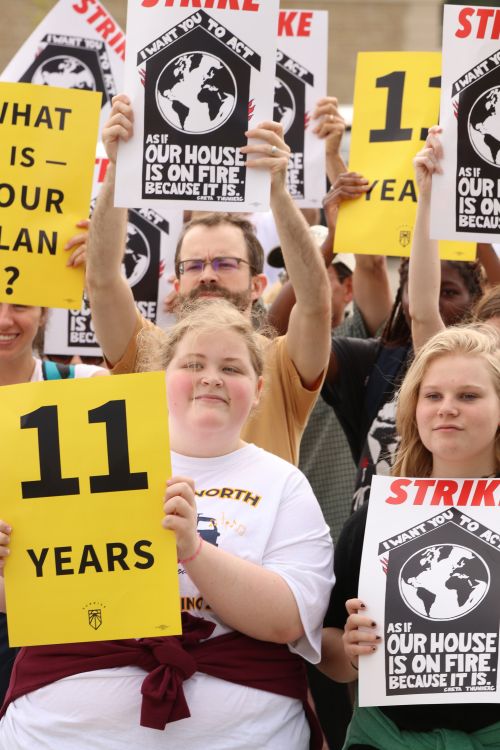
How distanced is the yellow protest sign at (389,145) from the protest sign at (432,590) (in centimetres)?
154

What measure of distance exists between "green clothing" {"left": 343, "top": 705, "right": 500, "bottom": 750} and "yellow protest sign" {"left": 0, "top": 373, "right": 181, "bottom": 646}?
1.91ft

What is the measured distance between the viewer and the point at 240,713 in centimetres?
296

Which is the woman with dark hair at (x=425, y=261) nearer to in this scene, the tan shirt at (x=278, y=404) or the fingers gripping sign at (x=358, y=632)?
the tan shirt at (x=278, y=404)

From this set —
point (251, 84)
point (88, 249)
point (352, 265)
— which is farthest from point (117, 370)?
point (352, 265)

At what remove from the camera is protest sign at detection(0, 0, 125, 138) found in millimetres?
5152

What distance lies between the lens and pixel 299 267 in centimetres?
398

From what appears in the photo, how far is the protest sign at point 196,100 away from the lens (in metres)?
3.84

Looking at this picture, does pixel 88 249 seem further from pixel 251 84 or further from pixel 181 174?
pixel 251 84

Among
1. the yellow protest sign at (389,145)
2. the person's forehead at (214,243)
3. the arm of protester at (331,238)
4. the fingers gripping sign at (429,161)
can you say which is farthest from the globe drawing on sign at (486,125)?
the person's forehead at (214,243)

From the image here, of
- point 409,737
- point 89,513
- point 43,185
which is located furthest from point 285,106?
point 409,737

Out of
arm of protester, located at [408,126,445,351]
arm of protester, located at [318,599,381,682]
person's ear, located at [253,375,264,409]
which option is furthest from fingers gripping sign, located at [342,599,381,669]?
arm of protester, located at [408,126,445,351]

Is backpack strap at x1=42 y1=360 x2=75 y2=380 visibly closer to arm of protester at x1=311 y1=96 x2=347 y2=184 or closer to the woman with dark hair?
the woman with dark hair

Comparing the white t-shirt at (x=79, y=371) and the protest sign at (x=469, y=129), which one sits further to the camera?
the white t-shirt at (x=79, y=371)

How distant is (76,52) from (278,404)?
208cm
